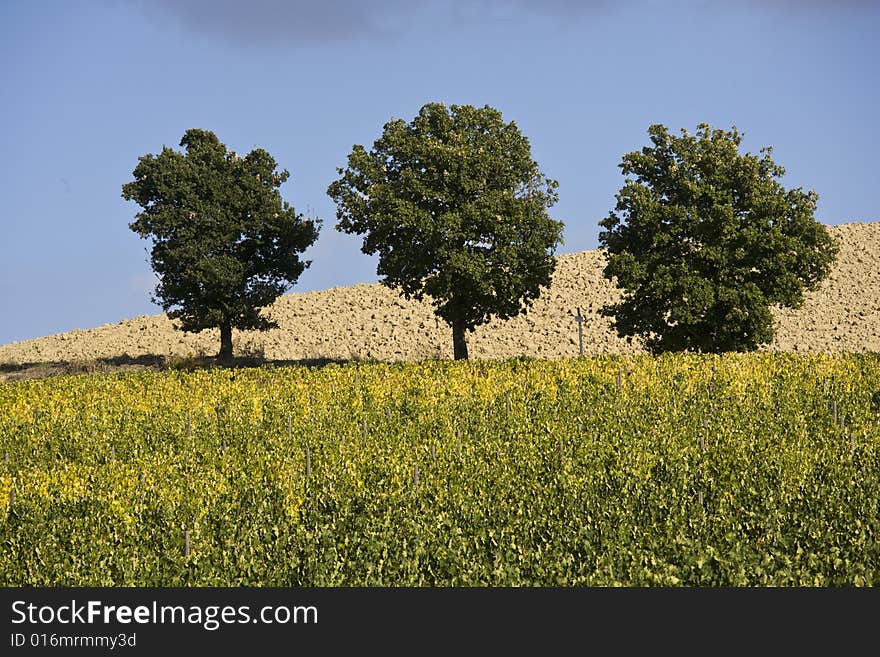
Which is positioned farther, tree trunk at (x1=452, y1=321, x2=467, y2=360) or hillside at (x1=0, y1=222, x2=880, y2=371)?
hillside at (x1=0, y1=222, x2=880, y2=371)

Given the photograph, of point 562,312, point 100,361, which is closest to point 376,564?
point 100,361

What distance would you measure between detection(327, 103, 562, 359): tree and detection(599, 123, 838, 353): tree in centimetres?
469

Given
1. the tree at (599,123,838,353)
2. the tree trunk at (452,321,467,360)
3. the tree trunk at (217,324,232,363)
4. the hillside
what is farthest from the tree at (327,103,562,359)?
the hillside

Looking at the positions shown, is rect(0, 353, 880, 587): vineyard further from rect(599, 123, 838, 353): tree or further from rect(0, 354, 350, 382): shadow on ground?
rect(0, 354, 350, 382): shadow on ground

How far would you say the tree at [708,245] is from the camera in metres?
45.9

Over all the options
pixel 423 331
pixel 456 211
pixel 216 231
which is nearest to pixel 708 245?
pixel 456 211

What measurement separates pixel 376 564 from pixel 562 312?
6682 cm

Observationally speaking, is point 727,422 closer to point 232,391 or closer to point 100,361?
point 232,391

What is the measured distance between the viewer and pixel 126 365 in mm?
60531

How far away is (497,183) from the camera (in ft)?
165

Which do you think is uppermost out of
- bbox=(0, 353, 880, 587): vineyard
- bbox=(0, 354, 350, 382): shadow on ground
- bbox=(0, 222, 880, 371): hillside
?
bbox=(0, 222, 880, 371): hillside

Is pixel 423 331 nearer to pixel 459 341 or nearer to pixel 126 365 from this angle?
pixel 126 365

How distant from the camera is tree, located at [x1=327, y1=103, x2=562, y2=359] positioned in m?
47.8

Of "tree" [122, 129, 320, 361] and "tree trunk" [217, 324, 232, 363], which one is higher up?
"tree" [122, 129, 320, 361]
